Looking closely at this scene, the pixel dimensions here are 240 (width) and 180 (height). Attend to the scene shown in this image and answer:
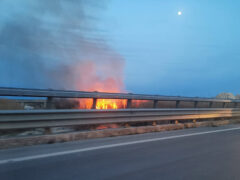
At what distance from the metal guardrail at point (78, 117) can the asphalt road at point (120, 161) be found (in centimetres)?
57

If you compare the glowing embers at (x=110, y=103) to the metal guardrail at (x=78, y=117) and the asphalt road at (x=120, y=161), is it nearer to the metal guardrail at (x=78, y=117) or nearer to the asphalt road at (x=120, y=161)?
the metal guardrail at (x=78, y=117)

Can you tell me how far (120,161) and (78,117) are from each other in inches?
79.6

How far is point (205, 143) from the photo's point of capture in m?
5.54

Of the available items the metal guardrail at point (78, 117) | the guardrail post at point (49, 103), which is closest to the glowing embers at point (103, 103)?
the metal guardrail at point (78, 117)

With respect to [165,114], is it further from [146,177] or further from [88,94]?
[146,177]

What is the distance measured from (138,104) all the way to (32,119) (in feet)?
14.9

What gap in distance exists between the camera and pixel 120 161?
3.84m

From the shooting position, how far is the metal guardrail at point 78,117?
4333 millimetres

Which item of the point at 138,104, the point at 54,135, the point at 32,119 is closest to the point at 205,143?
the point at 138,104

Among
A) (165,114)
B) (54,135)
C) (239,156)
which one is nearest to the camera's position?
(239,156)

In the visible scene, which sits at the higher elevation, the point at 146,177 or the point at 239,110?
the point at 239,110

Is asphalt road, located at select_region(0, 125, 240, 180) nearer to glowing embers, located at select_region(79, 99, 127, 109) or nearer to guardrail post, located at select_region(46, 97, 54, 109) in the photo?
guardrail post, located at select_region(46, 97, 54, 109)

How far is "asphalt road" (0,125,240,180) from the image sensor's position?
3.19 m

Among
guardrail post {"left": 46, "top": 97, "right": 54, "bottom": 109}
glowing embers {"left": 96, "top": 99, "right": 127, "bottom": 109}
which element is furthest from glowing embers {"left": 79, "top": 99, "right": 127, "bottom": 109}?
guardrail post {"left": 46, "top": 97, "right": 54, "bottom": 109}
